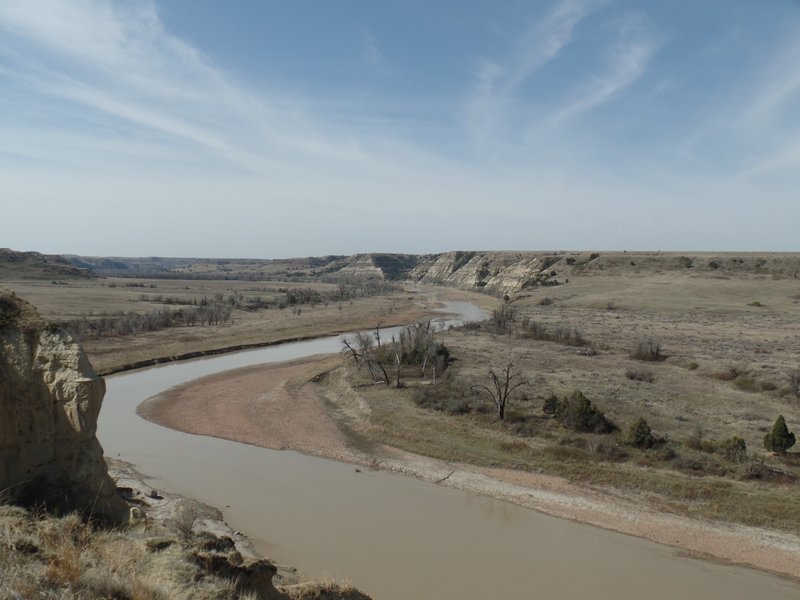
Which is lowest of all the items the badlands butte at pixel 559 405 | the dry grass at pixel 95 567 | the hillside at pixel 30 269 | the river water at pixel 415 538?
the river water at pixel 415 538

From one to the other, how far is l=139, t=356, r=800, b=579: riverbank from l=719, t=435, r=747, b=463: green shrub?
4537mm

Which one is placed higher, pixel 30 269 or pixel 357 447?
pixel 30 269

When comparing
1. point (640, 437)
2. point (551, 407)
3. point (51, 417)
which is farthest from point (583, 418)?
point (51, 417)

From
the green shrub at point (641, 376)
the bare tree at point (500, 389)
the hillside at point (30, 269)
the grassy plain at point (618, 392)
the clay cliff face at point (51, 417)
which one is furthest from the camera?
the hillside at point (30, 269)

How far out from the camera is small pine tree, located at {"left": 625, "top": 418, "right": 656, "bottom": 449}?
22828mm

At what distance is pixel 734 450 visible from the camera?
70.1ft

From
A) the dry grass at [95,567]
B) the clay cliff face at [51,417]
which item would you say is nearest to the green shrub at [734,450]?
the dry grass at [95,567]

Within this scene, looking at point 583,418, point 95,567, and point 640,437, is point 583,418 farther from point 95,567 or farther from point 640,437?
point 95,567

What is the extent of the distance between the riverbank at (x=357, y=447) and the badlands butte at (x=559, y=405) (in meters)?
0.08

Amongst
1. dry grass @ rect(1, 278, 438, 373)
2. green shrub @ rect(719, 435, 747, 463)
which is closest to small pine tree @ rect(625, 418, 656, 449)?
green shrub @ rect(719, 435, 747, 463)

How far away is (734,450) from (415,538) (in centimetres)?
1337

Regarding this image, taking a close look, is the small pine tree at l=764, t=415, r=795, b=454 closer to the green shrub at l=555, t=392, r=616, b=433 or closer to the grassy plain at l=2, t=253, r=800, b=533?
the grassy plain at l=2, t=253, r=800, b=533

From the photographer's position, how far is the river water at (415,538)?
46.9 feet

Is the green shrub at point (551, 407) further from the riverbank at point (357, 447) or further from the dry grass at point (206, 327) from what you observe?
the dry grass at point (206, 327)
